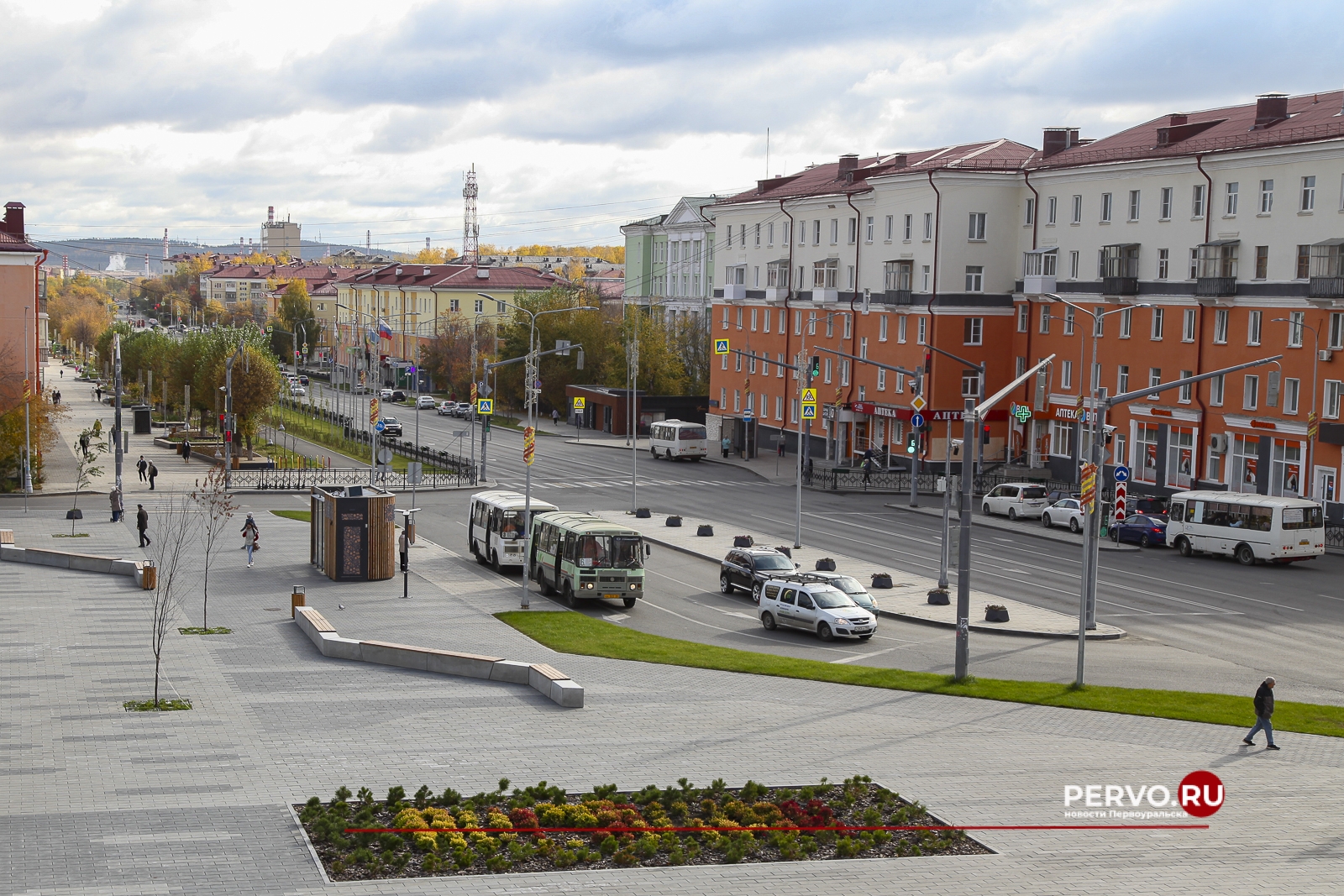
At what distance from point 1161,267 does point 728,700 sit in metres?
44.1

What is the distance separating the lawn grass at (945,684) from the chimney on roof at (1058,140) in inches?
1924

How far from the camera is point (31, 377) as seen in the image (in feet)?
203

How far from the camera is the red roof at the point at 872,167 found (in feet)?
230

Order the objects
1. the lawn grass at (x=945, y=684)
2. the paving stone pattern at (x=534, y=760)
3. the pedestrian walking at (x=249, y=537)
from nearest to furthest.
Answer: the paving stone pattern at (x=534, y=760), the lawn grass at (x=945, y=684), the pedestrian walking at (x=249, y=537)

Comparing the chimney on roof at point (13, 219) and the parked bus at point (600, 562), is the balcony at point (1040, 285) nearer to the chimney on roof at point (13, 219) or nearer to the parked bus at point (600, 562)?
the parked bus at point (600, 562)

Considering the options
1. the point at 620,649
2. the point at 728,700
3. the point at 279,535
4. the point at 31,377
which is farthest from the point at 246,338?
the point at 728,700

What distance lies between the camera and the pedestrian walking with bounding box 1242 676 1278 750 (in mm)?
21250

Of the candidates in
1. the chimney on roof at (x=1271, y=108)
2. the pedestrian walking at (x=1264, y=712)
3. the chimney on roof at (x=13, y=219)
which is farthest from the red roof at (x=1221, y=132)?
the chimney on roof at (x=13, y=219)

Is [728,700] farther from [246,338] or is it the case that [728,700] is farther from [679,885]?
[246,338]

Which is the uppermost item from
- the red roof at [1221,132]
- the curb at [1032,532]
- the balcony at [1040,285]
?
the red roof at [1221,132]

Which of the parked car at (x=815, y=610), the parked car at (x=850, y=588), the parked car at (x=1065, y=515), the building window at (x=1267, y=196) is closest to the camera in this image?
the parked car at (x=815, y=610)

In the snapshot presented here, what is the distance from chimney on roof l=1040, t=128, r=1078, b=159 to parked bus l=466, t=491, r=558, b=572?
41.3 metres

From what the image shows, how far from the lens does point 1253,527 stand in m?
44.8

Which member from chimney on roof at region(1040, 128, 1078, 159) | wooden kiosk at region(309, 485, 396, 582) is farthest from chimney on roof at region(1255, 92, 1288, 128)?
wooden kiosk at region(309, 485, 396, 582)
